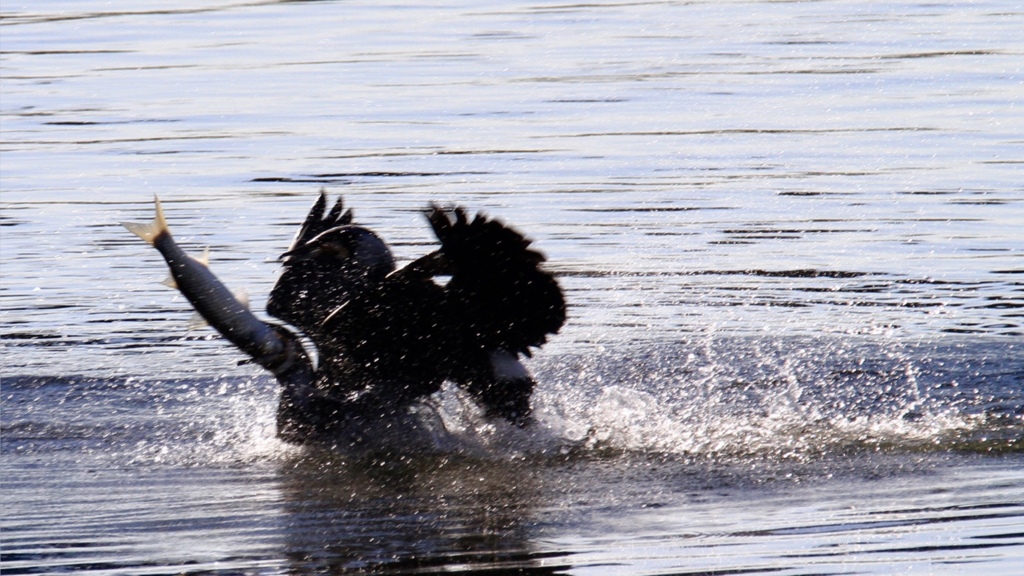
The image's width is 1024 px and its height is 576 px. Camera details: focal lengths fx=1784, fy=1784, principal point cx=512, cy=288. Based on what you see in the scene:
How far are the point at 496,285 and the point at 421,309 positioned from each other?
1.08 feet

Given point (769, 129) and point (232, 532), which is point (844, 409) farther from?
point (769, 129)

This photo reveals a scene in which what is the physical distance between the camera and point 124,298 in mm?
9266

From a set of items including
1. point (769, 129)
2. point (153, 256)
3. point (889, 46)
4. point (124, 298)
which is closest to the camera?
point (124, 298)

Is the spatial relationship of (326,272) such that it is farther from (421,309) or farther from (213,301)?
(213,301)

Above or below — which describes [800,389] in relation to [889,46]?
below

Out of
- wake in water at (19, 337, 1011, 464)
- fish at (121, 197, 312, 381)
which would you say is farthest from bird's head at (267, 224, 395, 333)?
wake in water at (19, 337, 1011, 464)

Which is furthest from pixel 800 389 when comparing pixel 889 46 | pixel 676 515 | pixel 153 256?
pixel 889 46

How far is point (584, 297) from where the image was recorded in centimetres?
902

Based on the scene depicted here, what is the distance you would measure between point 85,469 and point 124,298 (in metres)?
2.86

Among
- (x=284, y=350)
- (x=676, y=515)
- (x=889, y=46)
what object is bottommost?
(x=676, y=515)

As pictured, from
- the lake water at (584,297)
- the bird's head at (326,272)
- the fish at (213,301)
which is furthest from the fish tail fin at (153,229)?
the lake water at (584,297)

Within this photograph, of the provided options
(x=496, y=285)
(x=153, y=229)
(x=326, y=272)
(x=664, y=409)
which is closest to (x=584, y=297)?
(x=664, y=409)

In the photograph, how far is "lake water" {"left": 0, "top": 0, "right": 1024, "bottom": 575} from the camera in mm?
5582

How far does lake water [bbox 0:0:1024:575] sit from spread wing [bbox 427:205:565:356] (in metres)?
0.51
